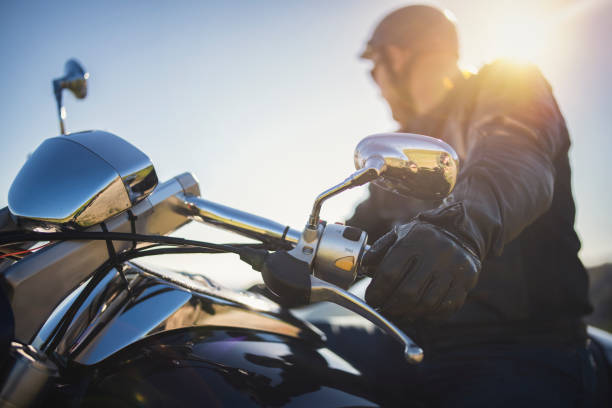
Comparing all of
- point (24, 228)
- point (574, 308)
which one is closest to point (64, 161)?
point (24, 228)

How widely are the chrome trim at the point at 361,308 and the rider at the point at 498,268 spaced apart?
0.10 meters

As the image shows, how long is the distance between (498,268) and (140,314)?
1.64m

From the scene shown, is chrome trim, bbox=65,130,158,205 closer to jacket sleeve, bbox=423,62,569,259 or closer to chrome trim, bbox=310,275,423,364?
chrome trim, bbox=310,275,423,364

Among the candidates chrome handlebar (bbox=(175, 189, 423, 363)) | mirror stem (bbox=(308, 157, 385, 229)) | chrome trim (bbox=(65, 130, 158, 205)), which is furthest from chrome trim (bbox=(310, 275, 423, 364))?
chrome trim (bbox=(65, 130, 158, 205))

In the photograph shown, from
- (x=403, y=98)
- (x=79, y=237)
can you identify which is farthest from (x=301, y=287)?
(x=403, y=98)

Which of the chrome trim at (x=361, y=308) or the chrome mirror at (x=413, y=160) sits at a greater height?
the chrome mirror at (x=413, y=160)

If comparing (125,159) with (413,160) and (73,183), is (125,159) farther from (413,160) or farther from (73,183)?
(413,160)

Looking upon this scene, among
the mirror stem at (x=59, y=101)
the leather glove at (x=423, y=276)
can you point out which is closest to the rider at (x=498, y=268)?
the leather glove at (x=423, y=276)

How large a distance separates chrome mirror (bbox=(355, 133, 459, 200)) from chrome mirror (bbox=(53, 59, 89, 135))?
101 cm

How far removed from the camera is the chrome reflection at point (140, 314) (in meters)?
0.73

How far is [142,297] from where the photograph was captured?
80 centimetres

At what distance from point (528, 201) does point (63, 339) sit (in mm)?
1331

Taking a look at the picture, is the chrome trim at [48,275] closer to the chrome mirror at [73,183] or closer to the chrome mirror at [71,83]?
the chrome mirror at [73,183]

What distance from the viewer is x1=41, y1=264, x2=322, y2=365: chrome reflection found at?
73 cm
